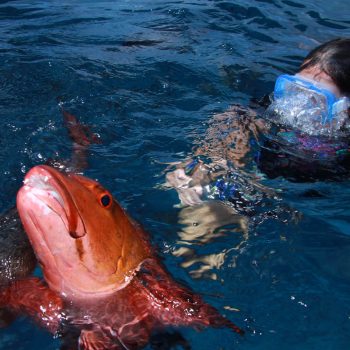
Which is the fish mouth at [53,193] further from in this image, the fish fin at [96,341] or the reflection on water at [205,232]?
the reflection on water at [205,232]

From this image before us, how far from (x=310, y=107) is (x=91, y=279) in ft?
8.66

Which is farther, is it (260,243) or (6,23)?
(6,23)

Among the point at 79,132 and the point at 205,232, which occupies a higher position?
the point at 79,132

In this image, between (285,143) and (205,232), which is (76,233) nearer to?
(205,232)

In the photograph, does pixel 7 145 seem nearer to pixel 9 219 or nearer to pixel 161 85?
pixel 9 219

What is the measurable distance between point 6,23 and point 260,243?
6332mm

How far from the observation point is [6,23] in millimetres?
7789

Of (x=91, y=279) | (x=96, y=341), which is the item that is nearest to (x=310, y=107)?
(x=91, y=279)

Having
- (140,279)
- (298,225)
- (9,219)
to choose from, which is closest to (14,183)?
(9,219)

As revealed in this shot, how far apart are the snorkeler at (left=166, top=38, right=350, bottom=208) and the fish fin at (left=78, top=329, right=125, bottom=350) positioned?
1.45 meters

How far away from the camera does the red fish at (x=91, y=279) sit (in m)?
2.22

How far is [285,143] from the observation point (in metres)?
4.24

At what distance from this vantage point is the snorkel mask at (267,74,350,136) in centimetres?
407

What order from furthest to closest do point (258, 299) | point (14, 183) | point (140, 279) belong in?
point (14, 183)
point (258, 299)
point (140, 279)
